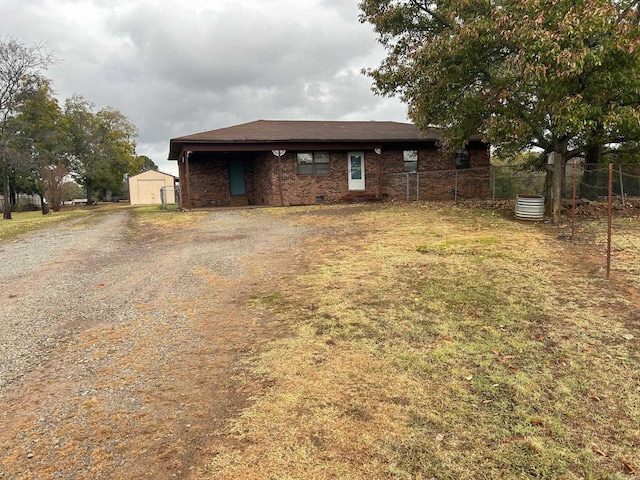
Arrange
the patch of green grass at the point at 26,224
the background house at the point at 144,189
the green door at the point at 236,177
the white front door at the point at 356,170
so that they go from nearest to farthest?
the patch of green grass at the point at 26,224
the white front door at the point at 356,170
the green door at the point at 236,177
the background house at the point at 144,189

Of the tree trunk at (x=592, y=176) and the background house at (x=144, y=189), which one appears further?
the background house at (x=144, y=189)

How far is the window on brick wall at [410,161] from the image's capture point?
19.1 meters

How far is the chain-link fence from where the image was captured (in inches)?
594

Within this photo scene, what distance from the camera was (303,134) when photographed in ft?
60.3

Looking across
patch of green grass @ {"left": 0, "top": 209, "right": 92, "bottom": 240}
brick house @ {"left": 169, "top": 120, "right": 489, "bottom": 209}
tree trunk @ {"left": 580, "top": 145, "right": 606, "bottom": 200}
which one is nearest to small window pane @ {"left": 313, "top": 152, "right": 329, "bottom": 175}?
brick house @ {"left": 169, "top": 120, "right": 489, "bottom": 209}

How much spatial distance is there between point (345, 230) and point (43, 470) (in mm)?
8239

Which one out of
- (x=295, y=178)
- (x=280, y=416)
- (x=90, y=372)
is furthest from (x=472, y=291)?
(x=295, y=178)

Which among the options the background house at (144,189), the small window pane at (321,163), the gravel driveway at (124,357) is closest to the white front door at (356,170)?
the small window pane at (321,163)

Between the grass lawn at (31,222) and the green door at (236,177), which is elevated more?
the green door at (236,177)

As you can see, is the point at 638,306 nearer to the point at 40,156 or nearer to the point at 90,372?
the point at 90,372

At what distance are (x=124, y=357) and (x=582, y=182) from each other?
56.4 feet

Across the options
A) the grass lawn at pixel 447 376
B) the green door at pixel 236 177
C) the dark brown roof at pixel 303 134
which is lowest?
the grass lawn at pixel 447 376

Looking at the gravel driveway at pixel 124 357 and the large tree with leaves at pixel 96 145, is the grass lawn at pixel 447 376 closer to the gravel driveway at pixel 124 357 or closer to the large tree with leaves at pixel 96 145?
the gravel driveway at pixel 124 357

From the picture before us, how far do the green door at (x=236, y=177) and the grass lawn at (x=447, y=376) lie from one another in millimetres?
15171
